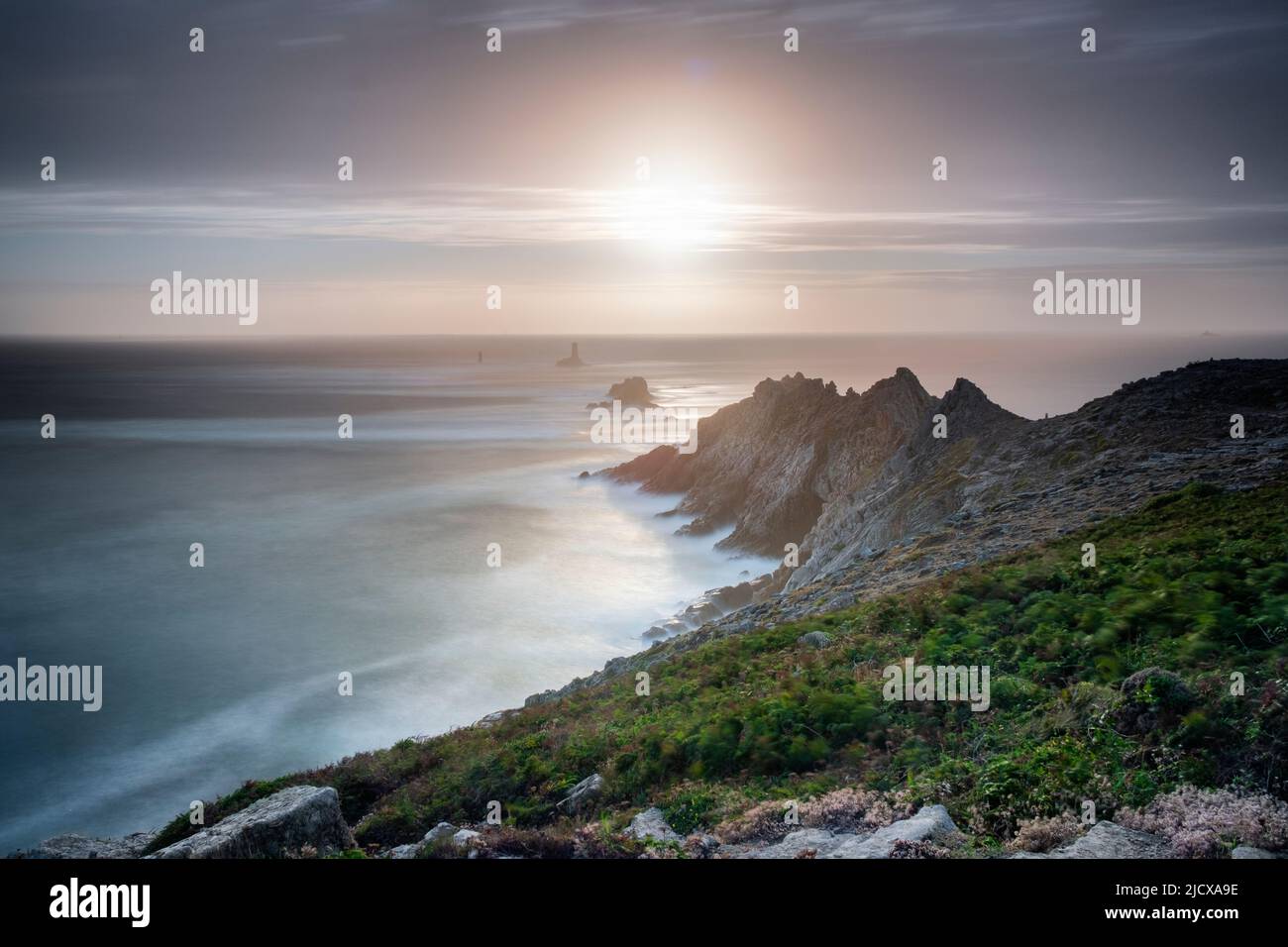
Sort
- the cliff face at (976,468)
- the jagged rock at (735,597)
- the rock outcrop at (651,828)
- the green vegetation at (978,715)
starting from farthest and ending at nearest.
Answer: the jagged rock at (735,597), the cliff face at (976,468), the rock outcrop at (651,828), the green vegetation at (978,715)

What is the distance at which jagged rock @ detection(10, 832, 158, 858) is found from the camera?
41.2 ft

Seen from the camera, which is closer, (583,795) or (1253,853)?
(1253,853)

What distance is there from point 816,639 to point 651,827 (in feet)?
25.8

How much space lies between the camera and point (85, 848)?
13055mm

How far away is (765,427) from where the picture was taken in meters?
62.3

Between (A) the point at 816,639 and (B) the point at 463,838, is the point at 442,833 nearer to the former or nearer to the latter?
(B) the point at 463,838

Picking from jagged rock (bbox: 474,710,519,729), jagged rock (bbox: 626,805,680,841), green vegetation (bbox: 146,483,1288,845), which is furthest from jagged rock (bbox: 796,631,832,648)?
jagged rock (bbox: 474,710,519,729)

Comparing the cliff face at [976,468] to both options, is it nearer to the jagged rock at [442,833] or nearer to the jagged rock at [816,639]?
the jagged rock at [816,639]

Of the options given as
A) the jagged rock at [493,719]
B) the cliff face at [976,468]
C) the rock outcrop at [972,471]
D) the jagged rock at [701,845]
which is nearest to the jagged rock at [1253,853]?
the jagged rock at [701,845]

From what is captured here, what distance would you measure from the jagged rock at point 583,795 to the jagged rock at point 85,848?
7.77m

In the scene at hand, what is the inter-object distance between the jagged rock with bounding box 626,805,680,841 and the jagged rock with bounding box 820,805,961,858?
237 centimetres

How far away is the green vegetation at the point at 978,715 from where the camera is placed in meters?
8.91

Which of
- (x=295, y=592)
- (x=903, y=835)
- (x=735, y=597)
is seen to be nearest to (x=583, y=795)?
Answer: (x=903, y=835)

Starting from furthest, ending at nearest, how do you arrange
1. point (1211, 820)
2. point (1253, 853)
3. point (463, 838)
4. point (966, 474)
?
point (966, 474) → point (463, 838) → point (1211, 820) → point (1253, 853)
